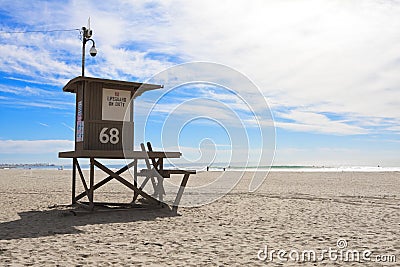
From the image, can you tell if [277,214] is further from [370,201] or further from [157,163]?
[370,201]

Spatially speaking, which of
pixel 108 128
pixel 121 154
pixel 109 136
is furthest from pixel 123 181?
pixel 108 128


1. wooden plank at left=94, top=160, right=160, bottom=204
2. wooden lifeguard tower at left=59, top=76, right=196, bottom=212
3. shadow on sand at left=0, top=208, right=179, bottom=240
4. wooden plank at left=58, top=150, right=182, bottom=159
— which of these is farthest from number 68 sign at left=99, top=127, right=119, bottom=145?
shadow on sand at left=0, top=208, right=179, bottom=240

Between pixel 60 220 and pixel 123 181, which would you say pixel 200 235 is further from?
pixel 123 181

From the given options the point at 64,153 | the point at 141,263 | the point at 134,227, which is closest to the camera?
the point at 141,263

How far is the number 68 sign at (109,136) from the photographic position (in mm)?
10078

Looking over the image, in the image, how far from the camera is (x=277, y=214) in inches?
385

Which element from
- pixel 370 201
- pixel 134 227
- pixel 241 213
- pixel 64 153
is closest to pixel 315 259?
pixel 134 227

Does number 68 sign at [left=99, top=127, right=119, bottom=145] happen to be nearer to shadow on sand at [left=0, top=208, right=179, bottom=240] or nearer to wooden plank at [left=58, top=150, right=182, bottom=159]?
wooden plank at [left=58, top=150, right=182, bottom=159]

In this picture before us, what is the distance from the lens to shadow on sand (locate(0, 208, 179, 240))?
7.31 metres

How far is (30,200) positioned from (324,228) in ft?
28.5

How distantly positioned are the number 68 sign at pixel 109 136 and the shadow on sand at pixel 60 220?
165 cm

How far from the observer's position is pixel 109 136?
10148mm

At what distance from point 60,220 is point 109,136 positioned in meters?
2.32

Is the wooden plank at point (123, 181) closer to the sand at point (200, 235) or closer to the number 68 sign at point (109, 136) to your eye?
the sand at point (200, 235)
